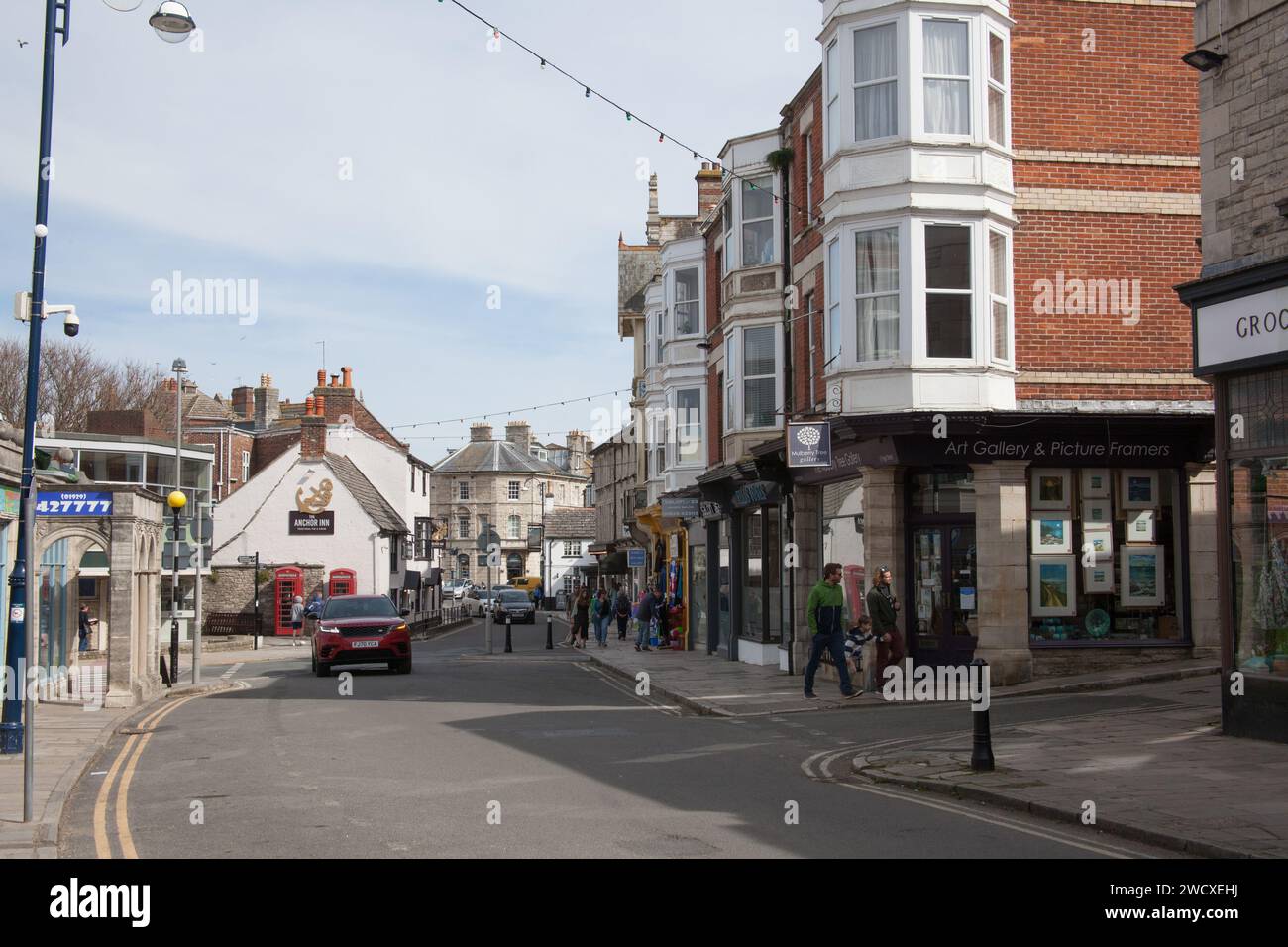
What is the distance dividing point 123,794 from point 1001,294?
14062mm

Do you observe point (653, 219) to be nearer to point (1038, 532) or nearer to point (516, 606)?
point (516, 606)

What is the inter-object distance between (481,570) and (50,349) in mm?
61708

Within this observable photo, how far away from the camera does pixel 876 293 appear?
19.7 metres

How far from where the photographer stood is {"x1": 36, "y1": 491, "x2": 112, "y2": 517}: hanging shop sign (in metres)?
19.6

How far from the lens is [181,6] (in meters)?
12.8

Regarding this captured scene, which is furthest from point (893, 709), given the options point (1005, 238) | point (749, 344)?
point (749, 344)

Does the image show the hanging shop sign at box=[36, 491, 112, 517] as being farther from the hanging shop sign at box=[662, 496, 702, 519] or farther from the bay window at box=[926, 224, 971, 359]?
the hanging shop sign at box=[662, 496, 702, 519]

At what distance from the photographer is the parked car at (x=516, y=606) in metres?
61.4

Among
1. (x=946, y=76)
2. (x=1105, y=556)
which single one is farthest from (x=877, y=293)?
(x=1105, y=556)

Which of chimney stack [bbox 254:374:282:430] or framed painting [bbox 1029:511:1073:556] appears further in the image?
chimney stack [bbox 254:374:282:430]

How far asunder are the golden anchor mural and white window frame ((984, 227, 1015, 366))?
40111mm

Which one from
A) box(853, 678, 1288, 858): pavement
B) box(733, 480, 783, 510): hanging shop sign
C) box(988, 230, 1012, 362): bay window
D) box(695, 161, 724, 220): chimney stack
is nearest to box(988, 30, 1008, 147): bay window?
box(988, 230, 1012, 362): bay window
